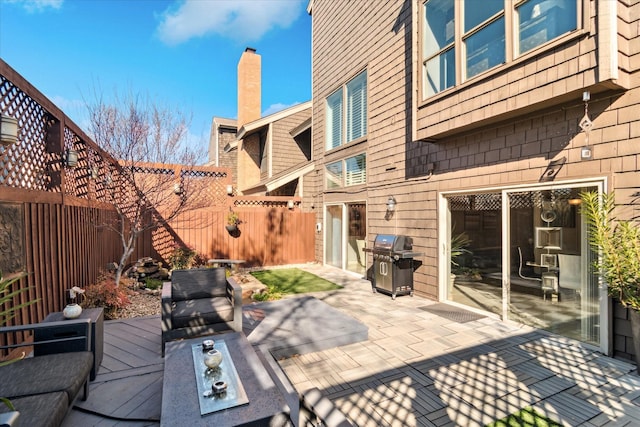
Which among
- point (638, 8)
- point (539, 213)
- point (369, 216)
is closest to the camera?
point (638, 8)

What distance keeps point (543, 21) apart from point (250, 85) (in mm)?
12505

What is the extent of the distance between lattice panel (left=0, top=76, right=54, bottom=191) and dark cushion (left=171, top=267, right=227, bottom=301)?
200cm

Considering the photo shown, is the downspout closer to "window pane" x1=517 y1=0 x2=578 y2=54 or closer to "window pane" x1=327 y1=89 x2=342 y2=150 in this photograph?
"window pane" x1=517 y1=0 x2=578 y2=54

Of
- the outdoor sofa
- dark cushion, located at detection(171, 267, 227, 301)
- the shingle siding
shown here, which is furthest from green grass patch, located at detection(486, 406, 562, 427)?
the shingle siding

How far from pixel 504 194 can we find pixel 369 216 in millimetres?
3502

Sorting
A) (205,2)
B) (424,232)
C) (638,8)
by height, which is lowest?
(424,232)

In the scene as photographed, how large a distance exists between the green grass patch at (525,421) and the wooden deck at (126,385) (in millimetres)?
2655

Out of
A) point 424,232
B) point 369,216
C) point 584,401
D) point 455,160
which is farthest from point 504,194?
point 369,216

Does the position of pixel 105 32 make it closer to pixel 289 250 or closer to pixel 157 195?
pixel 157 195

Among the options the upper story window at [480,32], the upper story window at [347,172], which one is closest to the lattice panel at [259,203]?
the upper story window at [347,172]

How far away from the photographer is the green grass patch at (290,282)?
6.70 meters

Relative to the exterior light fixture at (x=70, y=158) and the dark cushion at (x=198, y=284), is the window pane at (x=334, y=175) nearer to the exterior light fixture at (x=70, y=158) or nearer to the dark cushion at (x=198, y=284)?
the dark cushion at (x=198, y=284)

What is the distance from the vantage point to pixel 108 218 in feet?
22.1

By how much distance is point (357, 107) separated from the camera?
27.7ft
